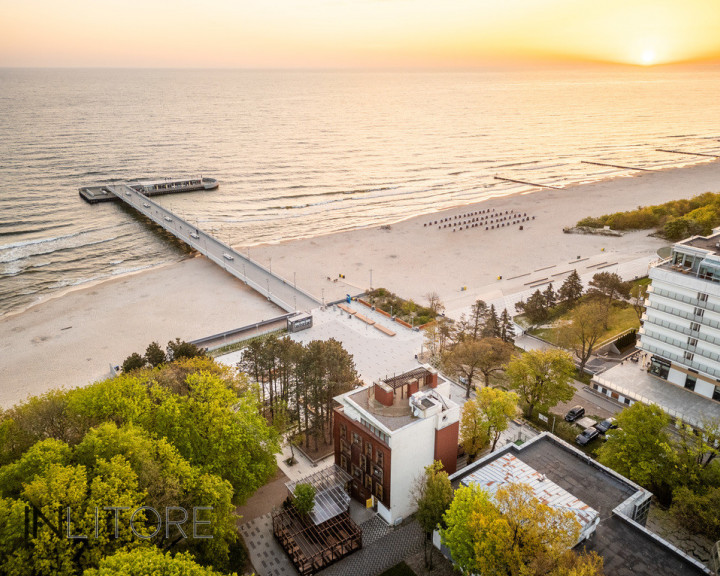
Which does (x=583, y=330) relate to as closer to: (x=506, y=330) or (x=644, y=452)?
(x=506, y=330)

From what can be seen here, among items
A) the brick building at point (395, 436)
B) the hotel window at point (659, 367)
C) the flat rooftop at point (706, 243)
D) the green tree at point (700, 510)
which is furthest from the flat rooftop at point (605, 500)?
the flat rooftop at point (706, 243)

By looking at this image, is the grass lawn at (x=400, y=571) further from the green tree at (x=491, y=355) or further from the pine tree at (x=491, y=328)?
the pine tree at (x=491, y=328)

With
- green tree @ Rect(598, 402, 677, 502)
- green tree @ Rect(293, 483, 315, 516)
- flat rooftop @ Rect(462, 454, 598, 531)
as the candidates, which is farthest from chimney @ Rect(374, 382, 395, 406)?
green tree @ Rect(598, 402, 677, 502)

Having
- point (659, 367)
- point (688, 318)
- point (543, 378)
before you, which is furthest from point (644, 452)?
point (659, 367)

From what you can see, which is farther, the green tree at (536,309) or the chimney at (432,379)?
the green tree at (536,309)

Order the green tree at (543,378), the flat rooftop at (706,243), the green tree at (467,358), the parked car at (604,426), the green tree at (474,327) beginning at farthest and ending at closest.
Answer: the green tree at (474,327) → the green tree at (467,358) → the flat rooftop at (706,243) → the parked car at (604,426) → the green tree at (543,378)

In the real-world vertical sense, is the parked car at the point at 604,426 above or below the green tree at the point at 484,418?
below
